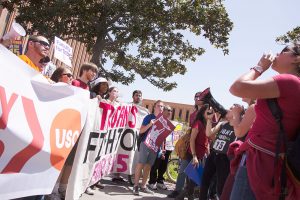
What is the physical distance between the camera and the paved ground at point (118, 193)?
6345mm

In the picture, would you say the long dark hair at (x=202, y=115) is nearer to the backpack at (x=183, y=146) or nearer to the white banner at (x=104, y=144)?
the backpack at (x=183, y=146)

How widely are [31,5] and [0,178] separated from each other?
16.7 metres

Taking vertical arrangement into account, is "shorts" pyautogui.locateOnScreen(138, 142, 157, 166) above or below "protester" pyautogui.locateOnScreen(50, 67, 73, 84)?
below

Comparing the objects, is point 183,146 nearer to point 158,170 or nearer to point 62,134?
point 158,170

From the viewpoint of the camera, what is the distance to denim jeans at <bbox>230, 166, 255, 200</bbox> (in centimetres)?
238

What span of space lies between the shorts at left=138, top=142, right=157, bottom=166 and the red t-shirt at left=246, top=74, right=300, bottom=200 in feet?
17.1

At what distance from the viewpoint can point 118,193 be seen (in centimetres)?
702

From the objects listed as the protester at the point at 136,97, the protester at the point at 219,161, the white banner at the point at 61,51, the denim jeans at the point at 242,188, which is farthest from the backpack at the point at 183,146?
the denim jeans at the point at 242,188

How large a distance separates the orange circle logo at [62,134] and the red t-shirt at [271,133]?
1.87m

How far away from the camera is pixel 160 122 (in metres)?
7.88

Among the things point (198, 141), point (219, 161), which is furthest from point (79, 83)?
point (198, 141)

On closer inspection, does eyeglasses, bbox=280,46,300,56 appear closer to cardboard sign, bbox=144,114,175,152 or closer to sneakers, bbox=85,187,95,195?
sneakers, bbox=85,187,95,195

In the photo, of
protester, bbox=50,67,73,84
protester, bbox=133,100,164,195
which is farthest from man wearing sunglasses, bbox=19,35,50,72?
protester, bbox=133,100,164,195

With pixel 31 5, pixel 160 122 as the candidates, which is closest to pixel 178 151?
pixel 160 122
